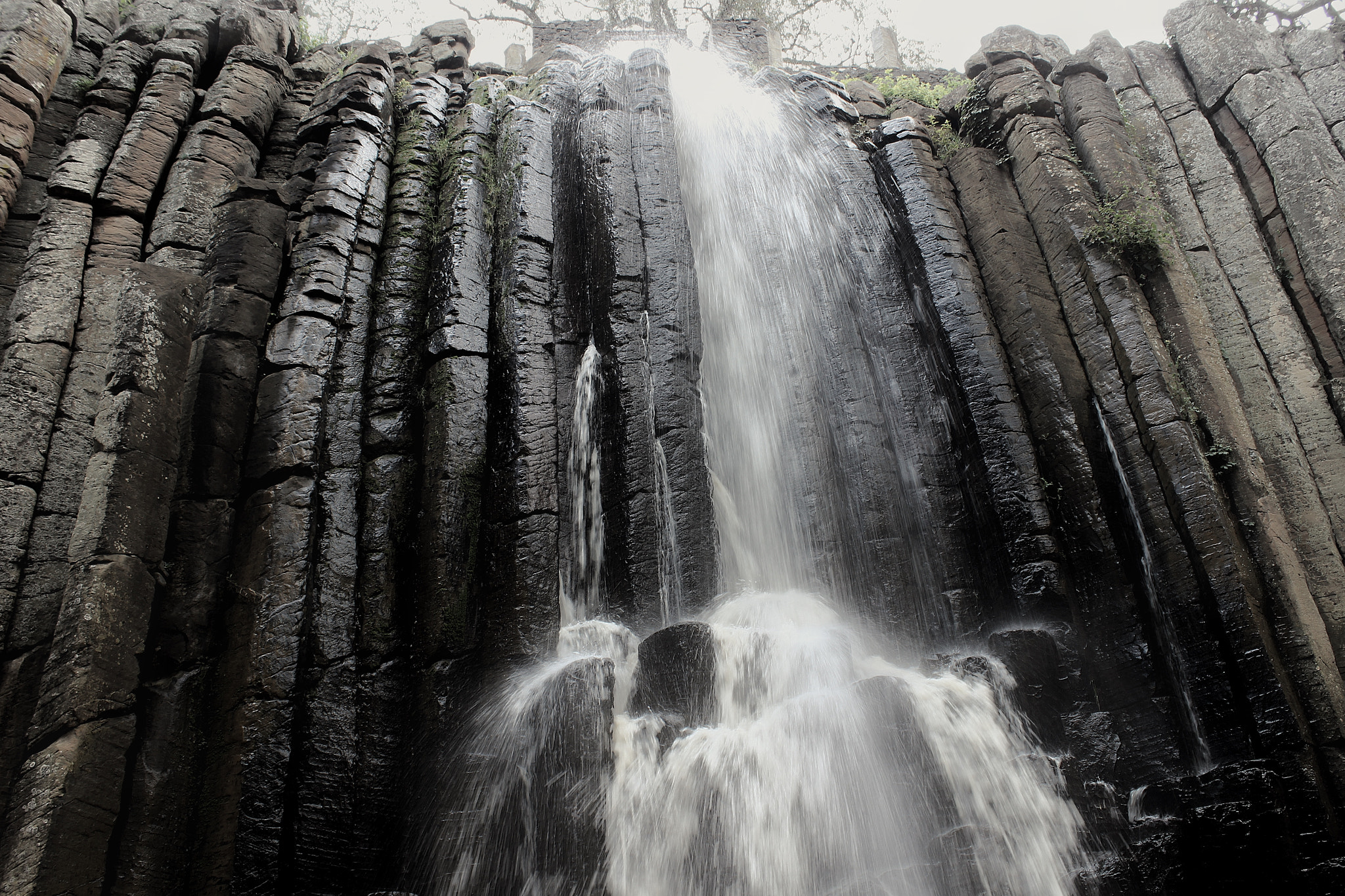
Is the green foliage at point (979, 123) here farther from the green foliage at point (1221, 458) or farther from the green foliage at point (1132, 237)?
the green foliage at point (1221, 458)

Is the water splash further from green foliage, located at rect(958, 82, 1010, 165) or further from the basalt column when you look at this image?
Answer: green foliage, located at rect(958, 82, 1010, 165)

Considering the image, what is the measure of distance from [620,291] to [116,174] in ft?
17.6

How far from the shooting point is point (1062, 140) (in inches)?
315

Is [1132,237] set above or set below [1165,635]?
above

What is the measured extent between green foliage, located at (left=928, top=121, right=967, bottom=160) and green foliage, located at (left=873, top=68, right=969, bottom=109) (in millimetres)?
675

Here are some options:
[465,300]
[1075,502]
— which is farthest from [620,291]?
[1075,502]

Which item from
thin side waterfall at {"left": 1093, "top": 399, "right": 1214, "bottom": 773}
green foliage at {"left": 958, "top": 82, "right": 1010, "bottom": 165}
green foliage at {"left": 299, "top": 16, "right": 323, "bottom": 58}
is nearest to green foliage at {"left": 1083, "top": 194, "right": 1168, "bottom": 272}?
green foliage at {"left": 958, "top": 82, "right": 1010, "bottom": 165}

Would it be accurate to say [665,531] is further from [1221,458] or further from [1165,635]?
[1221,458]

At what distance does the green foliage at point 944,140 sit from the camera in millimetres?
8758

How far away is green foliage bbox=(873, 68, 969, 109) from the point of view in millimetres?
10055

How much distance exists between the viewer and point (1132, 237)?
273 inches

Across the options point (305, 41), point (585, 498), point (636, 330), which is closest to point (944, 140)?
point (636, 330)

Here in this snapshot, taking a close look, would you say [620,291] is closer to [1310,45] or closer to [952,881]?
[952,881]

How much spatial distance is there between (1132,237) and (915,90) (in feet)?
16.2
